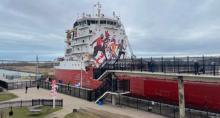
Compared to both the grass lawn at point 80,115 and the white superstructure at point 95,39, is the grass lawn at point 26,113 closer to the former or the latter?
the grass lawn at point 80,115

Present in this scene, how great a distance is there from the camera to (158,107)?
2625 cm

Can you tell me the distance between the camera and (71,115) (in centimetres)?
2309

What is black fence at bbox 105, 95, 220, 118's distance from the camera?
22.5m

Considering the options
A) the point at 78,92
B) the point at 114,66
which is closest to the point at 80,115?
the point at 114,66

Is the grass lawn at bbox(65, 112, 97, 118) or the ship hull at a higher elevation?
the ship hull

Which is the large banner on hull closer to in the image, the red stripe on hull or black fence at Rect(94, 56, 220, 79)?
the red stripe on hull

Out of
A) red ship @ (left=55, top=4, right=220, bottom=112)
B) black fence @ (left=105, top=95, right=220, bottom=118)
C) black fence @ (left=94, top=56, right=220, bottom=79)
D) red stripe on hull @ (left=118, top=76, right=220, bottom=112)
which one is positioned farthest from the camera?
red ship @ (left=55, top=4, right=220, bottom=112)

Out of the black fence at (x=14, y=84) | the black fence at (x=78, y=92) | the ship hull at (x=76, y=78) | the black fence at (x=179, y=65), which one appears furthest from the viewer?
the black fence at (x=14, y=84)

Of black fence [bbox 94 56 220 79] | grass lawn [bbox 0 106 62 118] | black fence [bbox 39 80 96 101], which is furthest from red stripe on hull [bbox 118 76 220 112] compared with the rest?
grass lawn [bbox 0 106 62 118]

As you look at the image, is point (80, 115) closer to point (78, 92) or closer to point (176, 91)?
point (176, 91)

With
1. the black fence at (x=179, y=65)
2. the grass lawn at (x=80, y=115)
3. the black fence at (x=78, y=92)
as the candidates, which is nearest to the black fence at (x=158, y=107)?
the black fence at (x=78, y=92)

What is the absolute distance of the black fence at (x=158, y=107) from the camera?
73.7 feet

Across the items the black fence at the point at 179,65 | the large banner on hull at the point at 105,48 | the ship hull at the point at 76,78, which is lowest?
the ship hull at the point at 76,78

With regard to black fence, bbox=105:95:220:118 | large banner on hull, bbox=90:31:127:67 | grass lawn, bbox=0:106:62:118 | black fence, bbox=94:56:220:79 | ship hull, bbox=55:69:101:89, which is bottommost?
grass lawn, bbox=0:106:62:118
